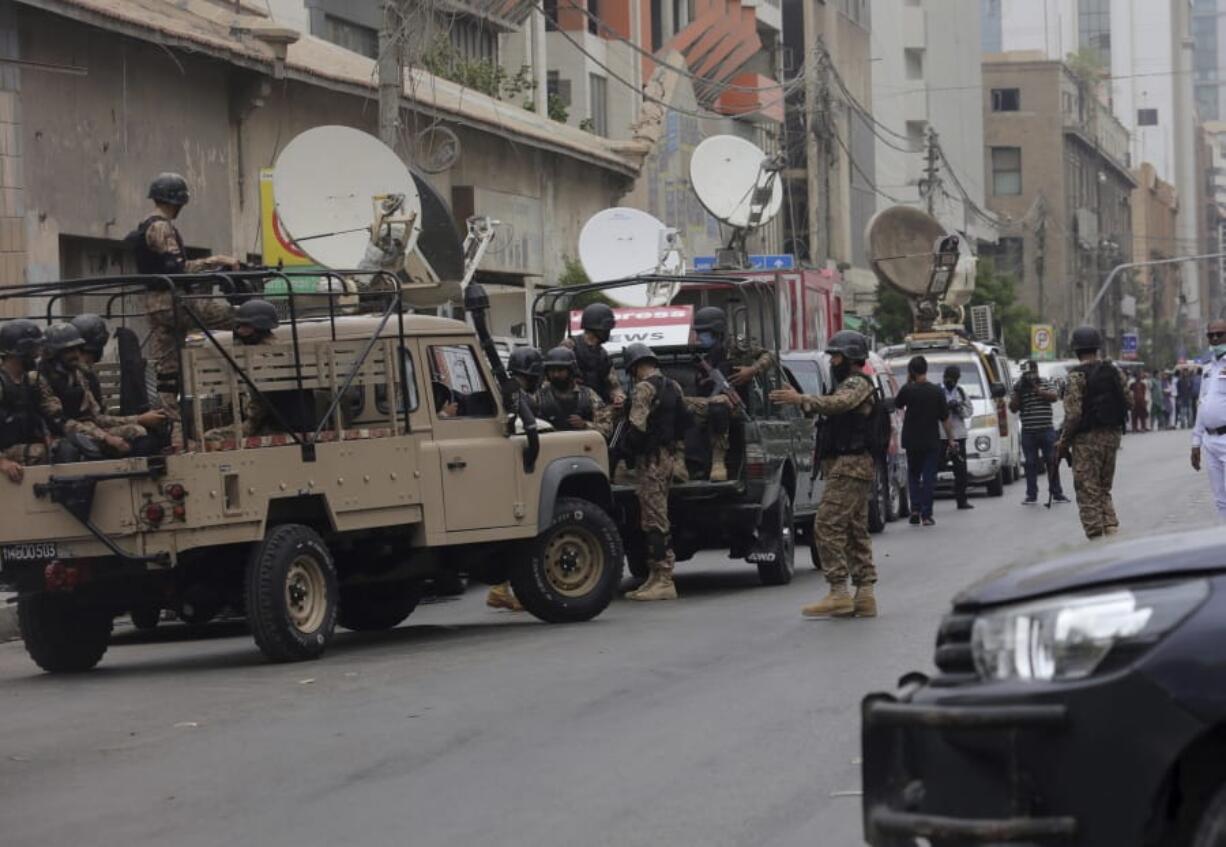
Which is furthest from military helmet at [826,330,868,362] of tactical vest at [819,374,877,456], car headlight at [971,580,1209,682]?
car headlight at [971,580,1209,682]

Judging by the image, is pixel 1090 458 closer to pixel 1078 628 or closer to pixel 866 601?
pixel 866 601

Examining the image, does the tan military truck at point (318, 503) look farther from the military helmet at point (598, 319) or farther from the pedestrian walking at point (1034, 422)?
the pedestrian walking at point (1034, 422)

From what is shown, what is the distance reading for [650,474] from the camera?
54.5 feet

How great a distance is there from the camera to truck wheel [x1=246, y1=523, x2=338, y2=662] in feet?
41.7

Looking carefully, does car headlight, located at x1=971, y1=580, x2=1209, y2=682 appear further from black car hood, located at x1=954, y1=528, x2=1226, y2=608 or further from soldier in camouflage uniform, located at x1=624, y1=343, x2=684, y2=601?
soldier in camouflage uniform, located at x1=624, y1=343, x2=684, y2=601

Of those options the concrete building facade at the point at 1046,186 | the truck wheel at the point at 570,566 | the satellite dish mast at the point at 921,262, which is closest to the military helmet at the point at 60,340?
the truck wheel at the point at 570,566

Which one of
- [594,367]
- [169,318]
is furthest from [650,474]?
[169,318]

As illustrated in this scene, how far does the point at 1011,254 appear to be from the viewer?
104m

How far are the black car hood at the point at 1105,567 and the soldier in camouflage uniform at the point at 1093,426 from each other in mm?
11617

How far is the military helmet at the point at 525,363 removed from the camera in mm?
16656

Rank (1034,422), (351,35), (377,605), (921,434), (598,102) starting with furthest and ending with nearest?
(598,102) → (351,35) → (1034,422) → (921,434) → (377,605)

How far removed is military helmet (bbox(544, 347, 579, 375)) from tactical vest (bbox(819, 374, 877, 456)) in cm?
262

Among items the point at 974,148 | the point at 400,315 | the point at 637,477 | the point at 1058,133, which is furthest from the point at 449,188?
the point at 1058,133

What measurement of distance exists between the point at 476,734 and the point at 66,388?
15.3 feet
